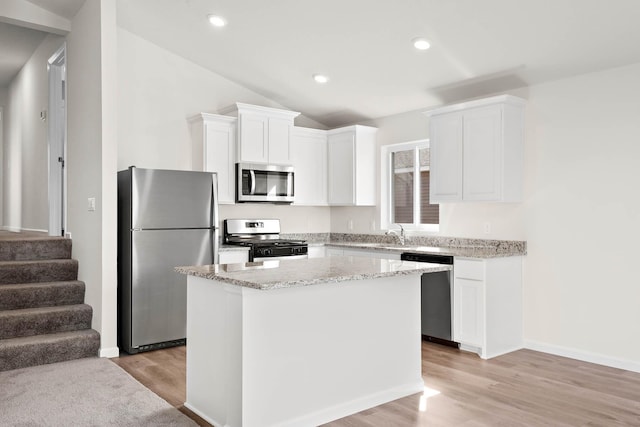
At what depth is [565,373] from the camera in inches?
150

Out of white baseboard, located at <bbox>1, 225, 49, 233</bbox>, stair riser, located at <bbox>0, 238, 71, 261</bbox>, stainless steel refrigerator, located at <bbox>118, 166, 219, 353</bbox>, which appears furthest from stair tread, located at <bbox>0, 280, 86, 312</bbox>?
white baseboard, located at <bbox>1, 225, 49, 233</bbox>

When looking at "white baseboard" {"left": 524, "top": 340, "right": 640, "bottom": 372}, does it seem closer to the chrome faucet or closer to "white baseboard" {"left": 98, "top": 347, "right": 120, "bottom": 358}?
the chrome faucet

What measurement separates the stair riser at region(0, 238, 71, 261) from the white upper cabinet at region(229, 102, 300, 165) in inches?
76.7

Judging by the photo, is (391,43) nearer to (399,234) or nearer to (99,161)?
(399,234)

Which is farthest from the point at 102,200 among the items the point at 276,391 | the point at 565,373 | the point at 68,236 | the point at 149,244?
the point at 565,373

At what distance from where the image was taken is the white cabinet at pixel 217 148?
523 centimetres

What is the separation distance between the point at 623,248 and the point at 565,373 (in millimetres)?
1068

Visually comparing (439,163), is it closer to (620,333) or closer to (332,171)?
(332,171)

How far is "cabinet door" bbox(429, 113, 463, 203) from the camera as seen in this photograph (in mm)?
4711

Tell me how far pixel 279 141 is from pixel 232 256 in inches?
55.8

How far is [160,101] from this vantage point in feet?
17.4

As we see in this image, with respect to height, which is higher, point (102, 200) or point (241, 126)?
point (241, 126)

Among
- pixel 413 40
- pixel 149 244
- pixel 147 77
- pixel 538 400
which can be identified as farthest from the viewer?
pixel 147 77

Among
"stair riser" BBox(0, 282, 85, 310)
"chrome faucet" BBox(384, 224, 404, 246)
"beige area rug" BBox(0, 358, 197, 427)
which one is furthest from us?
"chrome faucet" BBox(384, 224, 404, 246)
